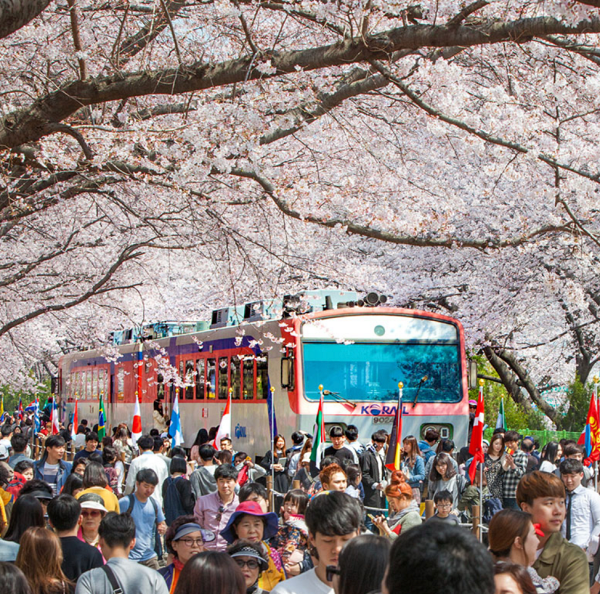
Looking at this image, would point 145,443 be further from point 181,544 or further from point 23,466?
point 181,544

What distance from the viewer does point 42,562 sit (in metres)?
4.85

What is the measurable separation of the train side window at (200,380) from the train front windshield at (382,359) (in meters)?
4.54

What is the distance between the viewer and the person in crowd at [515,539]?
443 centimetres

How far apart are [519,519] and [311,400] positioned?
34.4 ft

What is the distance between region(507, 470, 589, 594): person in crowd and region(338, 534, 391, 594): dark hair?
1.61 metres

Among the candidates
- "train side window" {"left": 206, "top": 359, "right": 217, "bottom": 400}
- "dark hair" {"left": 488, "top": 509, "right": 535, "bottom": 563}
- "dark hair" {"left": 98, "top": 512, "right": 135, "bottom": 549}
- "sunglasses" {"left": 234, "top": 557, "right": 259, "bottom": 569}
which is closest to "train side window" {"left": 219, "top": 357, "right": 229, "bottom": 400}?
"train side window" {"left": 206, "top": 359, "right": 217, "bottom": 400}

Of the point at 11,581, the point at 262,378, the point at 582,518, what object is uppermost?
the point at 262,378

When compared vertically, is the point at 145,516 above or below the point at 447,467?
below

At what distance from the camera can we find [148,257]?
806 inches

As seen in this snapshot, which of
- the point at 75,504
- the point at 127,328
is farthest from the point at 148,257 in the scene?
the point at 75,504

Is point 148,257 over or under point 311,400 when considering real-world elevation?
over

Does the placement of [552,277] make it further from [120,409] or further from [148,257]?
[120,409]

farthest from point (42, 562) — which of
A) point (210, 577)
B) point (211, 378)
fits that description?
point (211, 378)

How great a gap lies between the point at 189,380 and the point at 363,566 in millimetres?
16592
